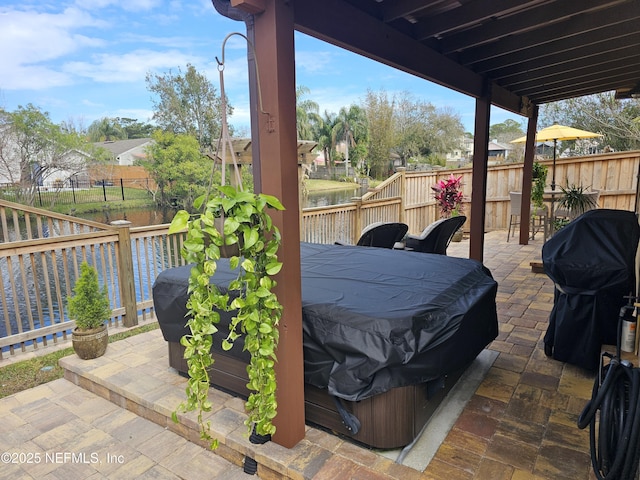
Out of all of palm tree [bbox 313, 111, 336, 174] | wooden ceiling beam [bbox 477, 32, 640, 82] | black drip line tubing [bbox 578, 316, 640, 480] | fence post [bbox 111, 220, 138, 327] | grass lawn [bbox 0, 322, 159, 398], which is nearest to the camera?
black drip line tubing [bbox 578, 316, 640, 480]

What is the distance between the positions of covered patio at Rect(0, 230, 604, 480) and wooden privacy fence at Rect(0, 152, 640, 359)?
83cm

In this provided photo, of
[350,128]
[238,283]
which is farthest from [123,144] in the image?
Answer: [238,283]

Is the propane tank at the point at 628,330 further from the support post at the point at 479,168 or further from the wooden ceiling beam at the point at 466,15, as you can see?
the support post at the point at 479,168

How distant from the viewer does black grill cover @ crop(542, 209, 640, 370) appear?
2402 mm

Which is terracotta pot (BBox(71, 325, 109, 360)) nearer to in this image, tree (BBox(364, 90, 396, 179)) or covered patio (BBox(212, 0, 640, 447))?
covered patio (BBox(212, 0, 640, 447))

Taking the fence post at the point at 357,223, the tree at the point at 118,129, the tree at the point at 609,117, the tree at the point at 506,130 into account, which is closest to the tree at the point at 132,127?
the tree at the point at 118,129

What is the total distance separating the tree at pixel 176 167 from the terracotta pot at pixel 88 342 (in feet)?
39.1

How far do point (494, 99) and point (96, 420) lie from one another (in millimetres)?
4733

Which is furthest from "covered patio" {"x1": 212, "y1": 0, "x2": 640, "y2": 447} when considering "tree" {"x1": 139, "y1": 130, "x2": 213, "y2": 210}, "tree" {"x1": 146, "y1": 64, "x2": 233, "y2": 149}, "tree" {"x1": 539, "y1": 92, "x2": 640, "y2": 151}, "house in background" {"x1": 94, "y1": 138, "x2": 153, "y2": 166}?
"house in background" {"x1": 94, "y1": 138, "x2": 153, "y2": 166}

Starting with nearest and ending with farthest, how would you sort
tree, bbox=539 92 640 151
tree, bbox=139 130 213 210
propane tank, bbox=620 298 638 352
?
propane tank, bbox=620 298 638 352
tree, bbox=539 92 640 151
tree, bbox=139 130 213 210

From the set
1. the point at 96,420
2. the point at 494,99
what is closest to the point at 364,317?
the point at 96,420

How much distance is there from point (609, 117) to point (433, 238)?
48.0 ft

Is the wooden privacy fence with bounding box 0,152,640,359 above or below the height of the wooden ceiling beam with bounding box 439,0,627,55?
below

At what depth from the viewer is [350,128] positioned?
28719 mm
